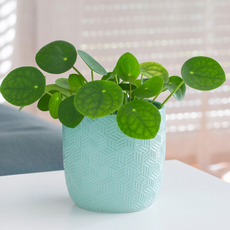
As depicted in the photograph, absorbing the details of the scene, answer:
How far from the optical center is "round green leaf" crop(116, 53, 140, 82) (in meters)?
0.44

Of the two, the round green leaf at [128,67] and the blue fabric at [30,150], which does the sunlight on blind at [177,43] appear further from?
the round green leaf at [128,67]

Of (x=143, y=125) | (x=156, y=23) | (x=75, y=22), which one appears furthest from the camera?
(x=156, y=23)

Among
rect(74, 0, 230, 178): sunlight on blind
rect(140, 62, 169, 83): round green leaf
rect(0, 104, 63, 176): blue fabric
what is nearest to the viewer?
rect(140, 62, 169, 83): round green leaf

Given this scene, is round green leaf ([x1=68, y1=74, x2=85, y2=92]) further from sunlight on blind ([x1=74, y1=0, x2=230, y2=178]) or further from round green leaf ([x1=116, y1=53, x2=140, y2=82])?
sunlight on blind ([x1=74, y1=0, x2=230, y2=178])

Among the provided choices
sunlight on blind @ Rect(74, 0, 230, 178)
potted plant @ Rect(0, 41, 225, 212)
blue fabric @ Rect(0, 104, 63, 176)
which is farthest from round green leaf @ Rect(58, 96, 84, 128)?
sunlight on blind @ Rect(74, 0, 230, 178)

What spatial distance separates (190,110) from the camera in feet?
9.23

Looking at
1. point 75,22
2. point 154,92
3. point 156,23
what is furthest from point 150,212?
point 156,23

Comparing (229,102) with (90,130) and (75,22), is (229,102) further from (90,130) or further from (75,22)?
(90,130)

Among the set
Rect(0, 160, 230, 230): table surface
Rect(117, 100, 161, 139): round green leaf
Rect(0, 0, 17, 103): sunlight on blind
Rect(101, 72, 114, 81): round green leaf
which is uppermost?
Rect(0, 0, 17, 103): sunlight on blind

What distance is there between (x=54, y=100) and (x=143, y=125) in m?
0.14

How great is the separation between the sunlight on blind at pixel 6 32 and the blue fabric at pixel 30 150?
4.48ft

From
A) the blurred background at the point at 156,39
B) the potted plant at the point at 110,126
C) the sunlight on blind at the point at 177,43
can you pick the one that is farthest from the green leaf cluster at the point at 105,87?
the sunlight on blind at the point at 177,43

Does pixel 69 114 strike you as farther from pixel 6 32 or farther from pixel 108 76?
pixel 6 32

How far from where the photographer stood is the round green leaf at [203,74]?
45 cm
